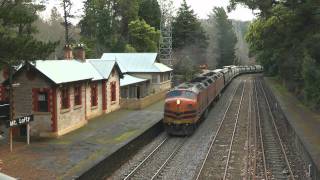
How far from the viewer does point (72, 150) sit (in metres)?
23.2

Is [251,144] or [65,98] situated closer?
[251,144]

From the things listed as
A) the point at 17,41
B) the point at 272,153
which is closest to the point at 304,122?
the point at 272,153

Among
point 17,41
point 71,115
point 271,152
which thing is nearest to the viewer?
point 17,41

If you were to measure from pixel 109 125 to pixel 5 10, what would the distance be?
40.3 feet

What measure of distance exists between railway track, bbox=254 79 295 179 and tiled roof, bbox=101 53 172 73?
679 inches

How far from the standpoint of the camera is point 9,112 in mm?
25219

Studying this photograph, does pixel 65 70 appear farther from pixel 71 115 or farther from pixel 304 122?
pixel 304 122

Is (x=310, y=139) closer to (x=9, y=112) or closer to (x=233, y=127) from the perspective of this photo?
(x=233, y=127)

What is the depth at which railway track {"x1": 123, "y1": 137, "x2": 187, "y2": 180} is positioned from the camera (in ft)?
67.8

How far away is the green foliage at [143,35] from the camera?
7594 centimetres

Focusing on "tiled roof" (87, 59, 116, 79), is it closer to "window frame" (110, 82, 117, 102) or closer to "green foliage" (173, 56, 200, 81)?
"window frame" (110, 82, 117, 102)

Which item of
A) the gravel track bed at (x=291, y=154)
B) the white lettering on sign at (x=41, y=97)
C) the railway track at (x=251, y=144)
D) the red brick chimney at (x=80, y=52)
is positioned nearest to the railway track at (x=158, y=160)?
the railway track at (x=251, y=144)

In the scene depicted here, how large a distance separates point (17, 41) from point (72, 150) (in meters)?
6.02

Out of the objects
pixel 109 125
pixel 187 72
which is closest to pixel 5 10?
pixel 109 125
